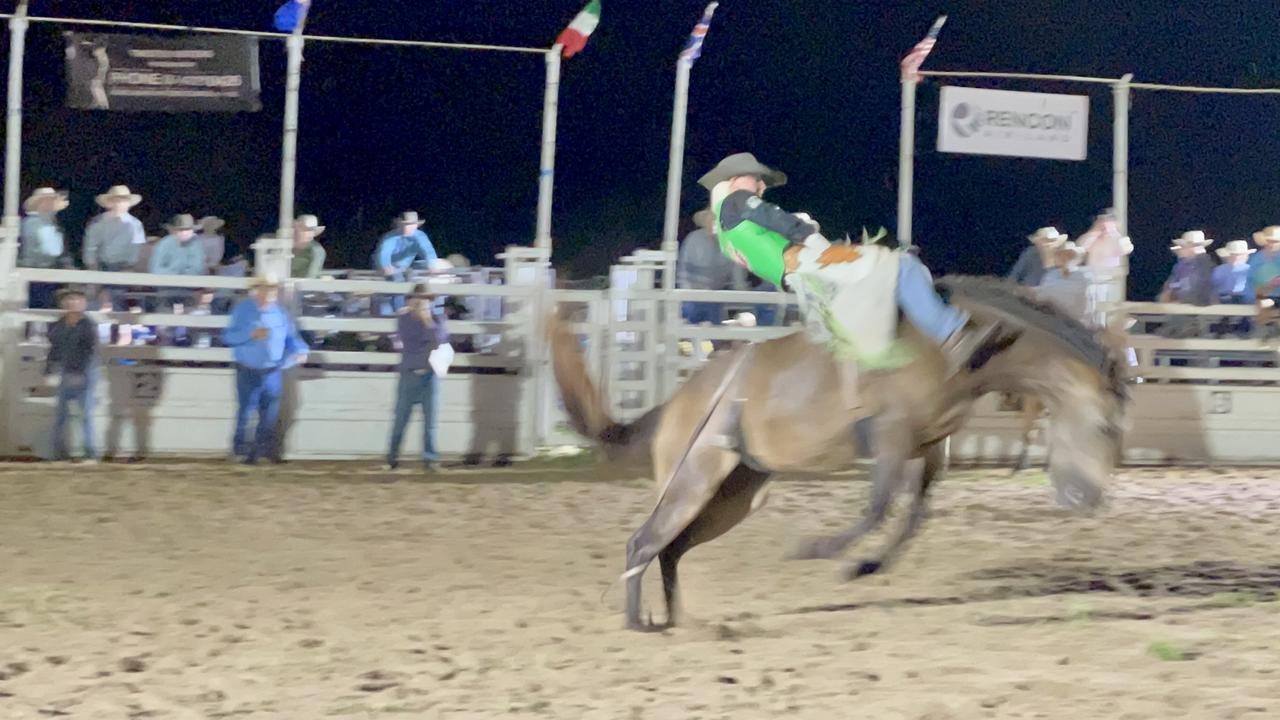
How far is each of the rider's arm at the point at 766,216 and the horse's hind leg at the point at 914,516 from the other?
964 mm

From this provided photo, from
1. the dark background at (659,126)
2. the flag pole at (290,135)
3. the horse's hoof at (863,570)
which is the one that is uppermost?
the dark background at (659,126)

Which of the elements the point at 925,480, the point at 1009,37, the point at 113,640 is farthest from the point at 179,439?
the point at 1009,37

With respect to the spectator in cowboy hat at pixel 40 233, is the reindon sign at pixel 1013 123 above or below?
above

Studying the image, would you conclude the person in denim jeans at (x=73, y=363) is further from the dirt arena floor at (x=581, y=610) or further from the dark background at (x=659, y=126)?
the dark background at (x=659, y=126)

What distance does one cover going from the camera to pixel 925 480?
6.16 meters

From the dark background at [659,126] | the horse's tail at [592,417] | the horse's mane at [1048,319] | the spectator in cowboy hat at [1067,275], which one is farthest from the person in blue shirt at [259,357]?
the dark background at [659,126]

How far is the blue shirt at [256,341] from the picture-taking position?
11.5 meters

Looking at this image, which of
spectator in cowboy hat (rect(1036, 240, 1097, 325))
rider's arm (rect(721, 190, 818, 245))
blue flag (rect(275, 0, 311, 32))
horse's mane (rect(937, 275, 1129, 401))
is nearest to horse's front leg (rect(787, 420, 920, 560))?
horse's mane (rect(937, 275, 1129, 401))

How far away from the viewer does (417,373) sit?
11.6m

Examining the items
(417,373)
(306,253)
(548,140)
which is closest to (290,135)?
(306,253)

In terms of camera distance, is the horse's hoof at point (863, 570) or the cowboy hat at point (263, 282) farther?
the cowboy hat at point (263, 282)

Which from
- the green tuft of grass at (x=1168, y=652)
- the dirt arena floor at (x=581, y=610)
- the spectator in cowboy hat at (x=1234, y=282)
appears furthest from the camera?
the spectator in cowboy hat at (x=1234, y=282)

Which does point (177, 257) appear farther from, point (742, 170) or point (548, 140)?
point (742, 170)

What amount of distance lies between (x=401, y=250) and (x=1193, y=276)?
21.6 feet
